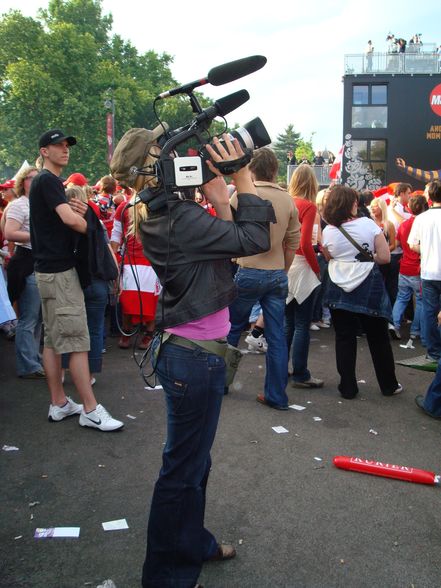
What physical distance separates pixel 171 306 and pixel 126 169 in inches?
22.8

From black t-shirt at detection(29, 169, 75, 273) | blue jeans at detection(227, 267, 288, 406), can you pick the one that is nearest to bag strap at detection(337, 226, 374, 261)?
blue jeans at detection(227, 267, 288, 406)

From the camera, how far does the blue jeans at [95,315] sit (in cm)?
479

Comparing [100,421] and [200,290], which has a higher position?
[200,290]

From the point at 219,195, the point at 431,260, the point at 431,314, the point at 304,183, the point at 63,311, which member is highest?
the point at 304,183

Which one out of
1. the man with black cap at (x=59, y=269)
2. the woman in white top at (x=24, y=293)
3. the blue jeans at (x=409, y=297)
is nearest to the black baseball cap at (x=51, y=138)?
the man with black cap at (x=59, y=269)

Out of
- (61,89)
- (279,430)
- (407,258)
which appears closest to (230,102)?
(279,430)

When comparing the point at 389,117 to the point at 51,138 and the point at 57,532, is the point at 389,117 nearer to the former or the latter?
the point at 51,138

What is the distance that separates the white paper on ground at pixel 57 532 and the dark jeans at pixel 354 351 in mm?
2903

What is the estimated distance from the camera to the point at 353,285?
190 inches

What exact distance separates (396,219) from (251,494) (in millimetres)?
5755

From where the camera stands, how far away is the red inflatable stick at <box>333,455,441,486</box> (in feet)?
10.9

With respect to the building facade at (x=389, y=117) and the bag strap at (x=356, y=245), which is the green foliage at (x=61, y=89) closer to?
the building facade at (x=389, y=117)

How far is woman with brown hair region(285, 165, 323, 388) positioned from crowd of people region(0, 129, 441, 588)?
13mm

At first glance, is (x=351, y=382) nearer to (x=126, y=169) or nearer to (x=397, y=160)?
(x=126, y=169)
